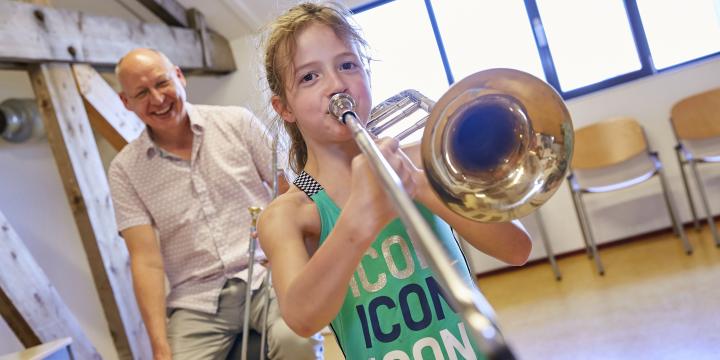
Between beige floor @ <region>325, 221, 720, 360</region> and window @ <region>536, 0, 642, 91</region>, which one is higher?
window @ <region>536, 0, 642, 91</region>

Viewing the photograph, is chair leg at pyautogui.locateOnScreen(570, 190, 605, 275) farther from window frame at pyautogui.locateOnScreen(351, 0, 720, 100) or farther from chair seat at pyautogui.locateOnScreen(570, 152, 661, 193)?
window frame at pyautogui.locateOnScreen(351, 0, 720, 100)

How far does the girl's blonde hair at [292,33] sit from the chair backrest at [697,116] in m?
3.89

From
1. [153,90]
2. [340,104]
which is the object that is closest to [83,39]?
[153,90]

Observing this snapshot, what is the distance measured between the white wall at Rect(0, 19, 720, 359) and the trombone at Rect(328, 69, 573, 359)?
3.88m

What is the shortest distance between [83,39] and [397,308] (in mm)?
3214

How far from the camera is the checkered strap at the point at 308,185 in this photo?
129 cm

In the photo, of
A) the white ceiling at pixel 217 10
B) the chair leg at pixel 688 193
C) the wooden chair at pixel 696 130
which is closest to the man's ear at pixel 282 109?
the white ceiling at pixel 217 10

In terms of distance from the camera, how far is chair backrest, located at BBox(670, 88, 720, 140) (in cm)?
450

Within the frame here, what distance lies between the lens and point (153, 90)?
254 cm

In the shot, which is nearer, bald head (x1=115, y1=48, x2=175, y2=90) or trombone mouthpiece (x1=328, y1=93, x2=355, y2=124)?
trombone mouthpiece (x1=328, y1=93, x2=355, y2=124)

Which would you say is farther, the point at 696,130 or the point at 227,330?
the point at 696,130

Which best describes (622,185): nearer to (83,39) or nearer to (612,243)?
(612,243)

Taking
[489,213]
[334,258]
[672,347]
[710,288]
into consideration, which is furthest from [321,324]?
[710,288]

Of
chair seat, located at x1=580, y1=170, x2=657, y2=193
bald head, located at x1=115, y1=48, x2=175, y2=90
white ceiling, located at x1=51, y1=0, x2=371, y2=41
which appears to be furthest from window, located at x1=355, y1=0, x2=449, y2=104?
bald head, located at x1=115, y1=48, x2=175, y2=90
